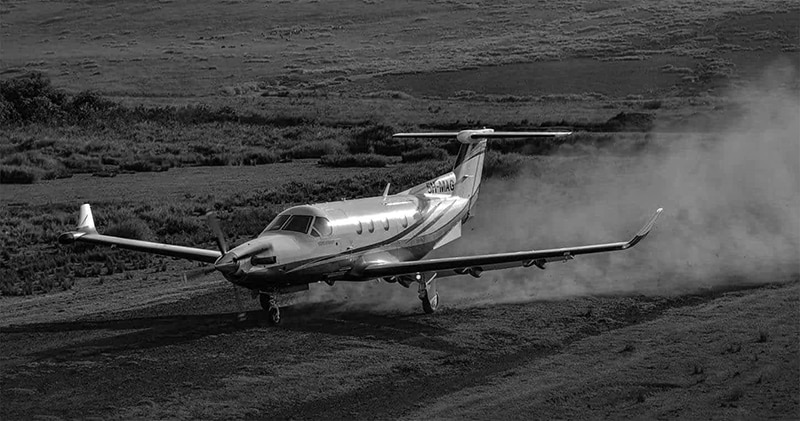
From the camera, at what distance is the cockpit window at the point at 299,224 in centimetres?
2720

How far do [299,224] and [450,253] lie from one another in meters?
9.49

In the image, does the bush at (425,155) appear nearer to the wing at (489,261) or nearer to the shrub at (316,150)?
the shrub at (316,150)

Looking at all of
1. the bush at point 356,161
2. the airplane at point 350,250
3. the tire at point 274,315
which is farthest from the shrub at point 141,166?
the tire at point 274,315

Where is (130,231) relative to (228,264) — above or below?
below

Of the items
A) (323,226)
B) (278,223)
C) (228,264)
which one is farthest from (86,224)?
(228,264)

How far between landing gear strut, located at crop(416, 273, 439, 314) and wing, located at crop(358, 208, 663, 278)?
1.33ft

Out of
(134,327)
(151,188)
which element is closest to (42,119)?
(151,188)

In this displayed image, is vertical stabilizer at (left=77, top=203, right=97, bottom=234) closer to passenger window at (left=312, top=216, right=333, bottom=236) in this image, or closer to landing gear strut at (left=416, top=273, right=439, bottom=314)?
passenger window at (left=312, top=216, right=333, bottom=236)

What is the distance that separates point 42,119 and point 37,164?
25.8m

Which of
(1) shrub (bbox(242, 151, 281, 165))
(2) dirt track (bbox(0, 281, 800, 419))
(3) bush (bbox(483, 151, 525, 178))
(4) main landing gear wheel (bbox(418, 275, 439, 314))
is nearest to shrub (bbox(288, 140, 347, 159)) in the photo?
(1) shrub (bbox(242, 151, 281, 165))

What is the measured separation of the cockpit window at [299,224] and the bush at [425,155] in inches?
1451

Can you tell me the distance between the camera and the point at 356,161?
6381 cm

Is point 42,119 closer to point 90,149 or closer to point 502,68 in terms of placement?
point 90,149

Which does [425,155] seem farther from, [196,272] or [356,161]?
[196,272]
